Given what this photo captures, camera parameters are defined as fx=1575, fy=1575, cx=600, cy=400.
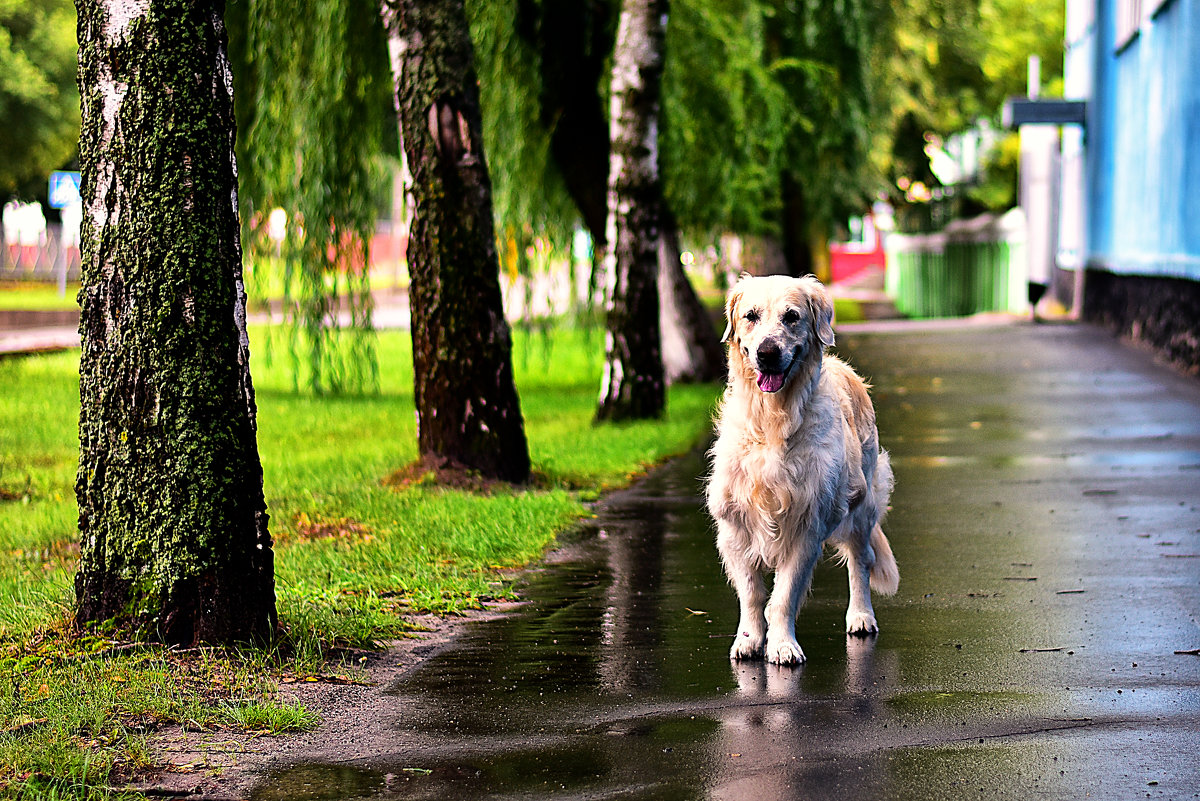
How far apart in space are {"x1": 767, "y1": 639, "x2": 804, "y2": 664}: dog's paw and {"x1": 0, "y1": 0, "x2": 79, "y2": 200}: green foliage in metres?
42.2

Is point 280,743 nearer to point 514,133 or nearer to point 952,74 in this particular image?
point 514,133

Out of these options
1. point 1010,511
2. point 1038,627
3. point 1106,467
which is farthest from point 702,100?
point 1038,627

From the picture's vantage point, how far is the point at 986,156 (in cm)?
5612

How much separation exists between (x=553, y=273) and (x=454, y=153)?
794cm

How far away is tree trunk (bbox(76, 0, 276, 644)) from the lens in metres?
6.29

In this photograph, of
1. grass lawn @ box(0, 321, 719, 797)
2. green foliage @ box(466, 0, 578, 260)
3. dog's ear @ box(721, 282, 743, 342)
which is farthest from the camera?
green foliage @ box(466, 0, 578, 260)

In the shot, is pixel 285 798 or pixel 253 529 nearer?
pixel 285 798

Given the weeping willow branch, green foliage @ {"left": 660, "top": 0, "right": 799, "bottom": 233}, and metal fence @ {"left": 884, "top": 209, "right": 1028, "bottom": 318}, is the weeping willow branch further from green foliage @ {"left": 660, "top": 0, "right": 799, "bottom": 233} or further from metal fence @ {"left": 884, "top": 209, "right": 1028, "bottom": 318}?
metal fence @ {"left": 884, "top": 209, "right": 1028, "bottom": 318}

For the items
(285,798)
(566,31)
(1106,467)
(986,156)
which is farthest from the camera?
(986,156)

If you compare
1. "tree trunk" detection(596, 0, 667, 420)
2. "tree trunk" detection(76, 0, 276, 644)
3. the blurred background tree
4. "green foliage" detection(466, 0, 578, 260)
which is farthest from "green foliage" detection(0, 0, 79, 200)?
"tree trunk" detection(76, 0, 276, 644)

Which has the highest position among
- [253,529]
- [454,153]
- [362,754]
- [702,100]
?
[702,100]

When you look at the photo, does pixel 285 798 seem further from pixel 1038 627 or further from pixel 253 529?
pixel 1038 627

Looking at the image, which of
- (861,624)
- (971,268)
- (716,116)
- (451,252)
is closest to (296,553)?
(451,252)

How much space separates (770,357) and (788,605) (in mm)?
1044
